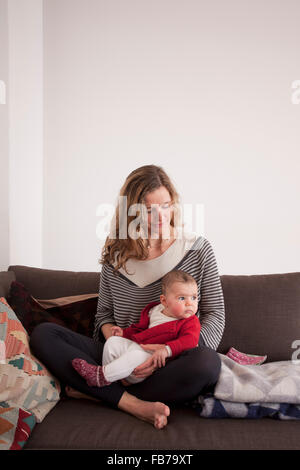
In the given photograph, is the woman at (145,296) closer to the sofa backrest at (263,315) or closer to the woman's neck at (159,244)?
the woman's neck at (159,244)

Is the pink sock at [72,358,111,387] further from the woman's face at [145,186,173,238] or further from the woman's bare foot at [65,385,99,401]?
the woman's face at [145,186,173,238]

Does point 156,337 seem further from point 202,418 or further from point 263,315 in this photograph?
point 263,315

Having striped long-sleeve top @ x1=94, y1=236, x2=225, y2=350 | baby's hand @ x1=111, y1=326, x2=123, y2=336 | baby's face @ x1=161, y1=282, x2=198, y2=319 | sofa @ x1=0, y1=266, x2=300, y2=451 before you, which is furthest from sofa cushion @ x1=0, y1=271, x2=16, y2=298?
baby's face @ x1=161, y1=282, x2=198, y2=319

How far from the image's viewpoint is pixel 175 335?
1592 millimetres

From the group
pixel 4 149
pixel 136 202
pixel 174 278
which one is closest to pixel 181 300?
pixel 174 278

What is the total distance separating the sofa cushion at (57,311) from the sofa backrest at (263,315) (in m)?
0.57

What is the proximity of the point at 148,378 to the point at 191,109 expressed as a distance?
1.85 m

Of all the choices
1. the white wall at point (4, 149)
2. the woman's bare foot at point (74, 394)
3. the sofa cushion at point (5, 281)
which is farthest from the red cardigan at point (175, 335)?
the white wall at point (4, 149)

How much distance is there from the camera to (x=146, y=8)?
2.82m

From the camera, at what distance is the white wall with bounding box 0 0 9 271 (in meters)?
2.37

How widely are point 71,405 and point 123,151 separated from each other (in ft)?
5.74

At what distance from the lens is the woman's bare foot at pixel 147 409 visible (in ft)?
4.49

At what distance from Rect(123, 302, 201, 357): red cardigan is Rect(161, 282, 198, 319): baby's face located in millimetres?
27
